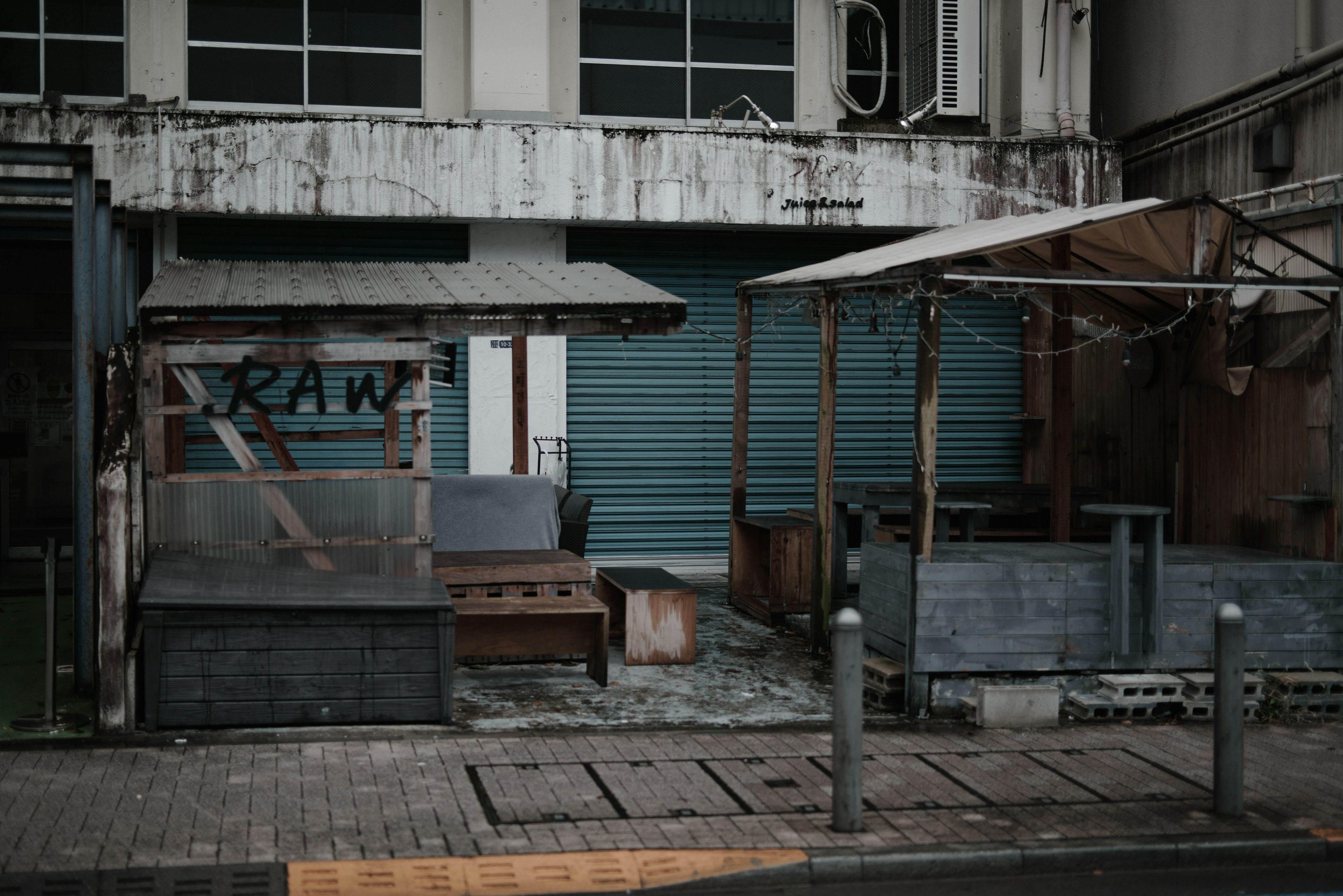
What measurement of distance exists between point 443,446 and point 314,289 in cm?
581

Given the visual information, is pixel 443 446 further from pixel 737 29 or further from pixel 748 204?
pixel 737 29

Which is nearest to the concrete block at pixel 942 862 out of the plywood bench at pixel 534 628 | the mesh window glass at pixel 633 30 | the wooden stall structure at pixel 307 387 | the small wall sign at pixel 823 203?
the plywood bench at pixel 534 628

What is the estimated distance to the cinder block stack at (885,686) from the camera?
848cm

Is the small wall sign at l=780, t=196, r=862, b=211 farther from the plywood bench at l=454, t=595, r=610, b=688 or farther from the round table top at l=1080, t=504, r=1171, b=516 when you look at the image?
the round table top at l=1080, t=504, r=1171, b=516

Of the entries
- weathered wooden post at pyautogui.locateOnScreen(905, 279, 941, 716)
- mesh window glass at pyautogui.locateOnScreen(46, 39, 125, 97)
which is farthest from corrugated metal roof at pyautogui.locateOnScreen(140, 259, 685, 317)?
mesh window glass at pyautogui.locateOnScreen(46, 39, 125, 97)

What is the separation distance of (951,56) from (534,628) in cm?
893

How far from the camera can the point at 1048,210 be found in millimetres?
14656

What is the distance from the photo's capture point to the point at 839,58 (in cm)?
1528

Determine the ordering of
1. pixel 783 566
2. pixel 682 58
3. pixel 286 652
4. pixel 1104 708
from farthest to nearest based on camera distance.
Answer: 1. pixel 682 58
2. pixel 783 566
3. pixel 1104 708
4. pixel 286 652

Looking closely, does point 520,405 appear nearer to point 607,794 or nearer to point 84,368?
point 84,368

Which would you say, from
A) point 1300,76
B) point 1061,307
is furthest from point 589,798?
point 1300,76

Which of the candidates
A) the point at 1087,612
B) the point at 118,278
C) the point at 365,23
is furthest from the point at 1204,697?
the point at 365,23

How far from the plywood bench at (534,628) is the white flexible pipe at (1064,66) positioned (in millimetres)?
8594

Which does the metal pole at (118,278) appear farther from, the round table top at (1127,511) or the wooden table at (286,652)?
the round table top at (1127,511)
